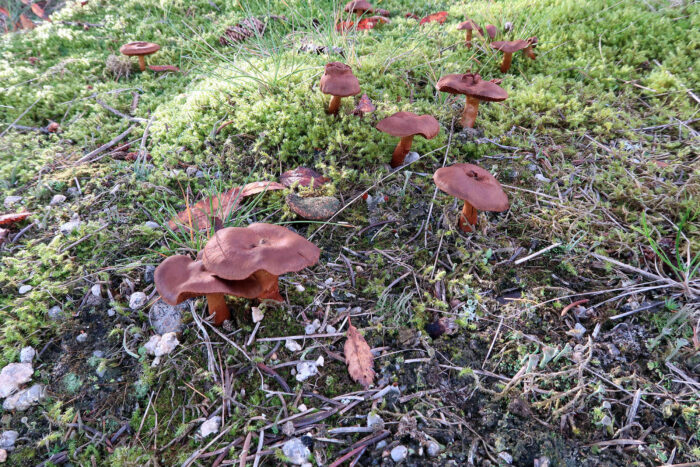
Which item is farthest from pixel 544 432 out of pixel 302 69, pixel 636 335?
pixel 302 69

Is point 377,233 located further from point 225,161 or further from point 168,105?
point 168,105

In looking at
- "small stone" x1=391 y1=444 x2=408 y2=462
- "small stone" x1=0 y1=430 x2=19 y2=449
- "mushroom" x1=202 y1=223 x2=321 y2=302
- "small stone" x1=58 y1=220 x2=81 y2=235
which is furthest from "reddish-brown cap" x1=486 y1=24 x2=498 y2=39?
"small stone" x1=0 y1=430 x2=19 y2=449

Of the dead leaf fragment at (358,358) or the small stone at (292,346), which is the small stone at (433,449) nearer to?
the dead leaf fragment at (358,358)

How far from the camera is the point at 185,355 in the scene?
2.19 m

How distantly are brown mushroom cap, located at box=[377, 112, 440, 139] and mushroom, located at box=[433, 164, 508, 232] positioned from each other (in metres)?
0.41

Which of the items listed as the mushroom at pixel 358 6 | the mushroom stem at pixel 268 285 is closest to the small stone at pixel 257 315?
the mushroom stem at pixel 268 285

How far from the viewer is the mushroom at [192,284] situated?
195 centimetres

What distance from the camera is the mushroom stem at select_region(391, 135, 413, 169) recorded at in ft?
9.98

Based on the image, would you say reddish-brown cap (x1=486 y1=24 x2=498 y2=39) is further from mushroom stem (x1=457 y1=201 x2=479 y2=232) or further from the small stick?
the small stick

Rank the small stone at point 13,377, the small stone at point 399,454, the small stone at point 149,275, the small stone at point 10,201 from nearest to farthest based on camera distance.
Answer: the small stone at point 399,454
the small stone at point 13,377
the small stone at point 149,275
the small stone at point 10,201

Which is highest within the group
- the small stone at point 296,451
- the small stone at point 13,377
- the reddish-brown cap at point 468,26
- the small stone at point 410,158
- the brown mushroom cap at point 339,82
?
the reddish-brown cap at point 468,26

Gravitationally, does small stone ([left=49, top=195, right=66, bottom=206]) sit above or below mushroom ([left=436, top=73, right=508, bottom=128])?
below

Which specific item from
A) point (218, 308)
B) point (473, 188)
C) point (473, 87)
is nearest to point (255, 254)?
point (218, 308)

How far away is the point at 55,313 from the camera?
7.77 ft
